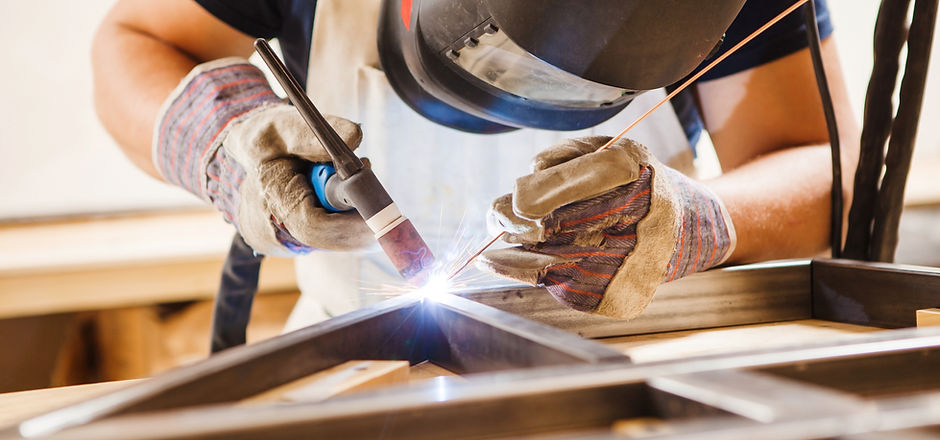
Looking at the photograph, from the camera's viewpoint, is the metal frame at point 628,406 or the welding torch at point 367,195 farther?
the welding torch at point 367,195

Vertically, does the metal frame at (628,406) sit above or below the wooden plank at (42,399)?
above

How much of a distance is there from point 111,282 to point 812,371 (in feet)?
5.97

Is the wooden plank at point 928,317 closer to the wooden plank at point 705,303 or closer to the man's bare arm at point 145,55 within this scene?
the wooden plank at point 705,303

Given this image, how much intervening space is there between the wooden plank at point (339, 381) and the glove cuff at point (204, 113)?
44cm

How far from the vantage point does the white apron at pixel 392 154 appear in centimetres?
122

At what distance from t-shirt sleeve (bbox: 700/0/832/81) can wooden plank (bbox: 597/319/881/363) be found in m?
0.62

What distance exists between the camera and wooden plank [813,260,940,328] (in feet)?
2.33

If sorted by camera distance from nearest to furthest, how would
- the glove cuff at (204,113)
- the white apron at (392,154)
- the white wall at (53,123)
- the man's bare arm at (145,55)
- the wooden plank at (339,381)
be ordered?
the wooden plank at (339,381)
the glove cuff at (204,113)
the man's bare arm at (145,55)
the white apron at (392,154)
the white wall at (53,123)

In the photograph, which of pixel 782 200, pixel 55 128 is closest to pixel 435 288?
pixel 782 200

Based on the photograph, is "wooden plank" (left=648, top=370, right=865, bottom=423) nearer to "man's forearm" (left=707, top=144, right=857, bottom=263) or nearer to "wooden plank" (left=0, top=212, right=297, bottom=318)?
"man's forearm" (left=707, top=144, right=857, bottom=263)

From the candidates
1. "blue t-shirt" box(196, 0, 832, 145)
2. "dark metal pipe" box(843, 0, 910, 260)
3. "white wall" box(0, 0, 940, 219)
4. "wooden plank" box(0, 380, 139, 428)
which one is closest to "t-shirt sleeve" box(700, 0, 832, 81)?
"blue t-shirt" box(196, 0, 832, 145)

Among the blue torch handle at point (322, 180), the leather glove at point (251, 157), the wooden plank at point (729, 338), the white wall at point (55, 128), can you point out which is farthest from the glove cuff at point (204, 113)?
the white wall at point (55, 128)

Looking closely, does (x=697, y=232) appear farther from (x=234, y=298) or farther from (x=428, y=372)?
(x=234, y=298)

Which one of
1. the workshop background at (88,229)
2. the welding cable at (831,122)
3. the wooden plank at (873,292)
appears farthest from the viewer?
the workshop background at (88,229)
